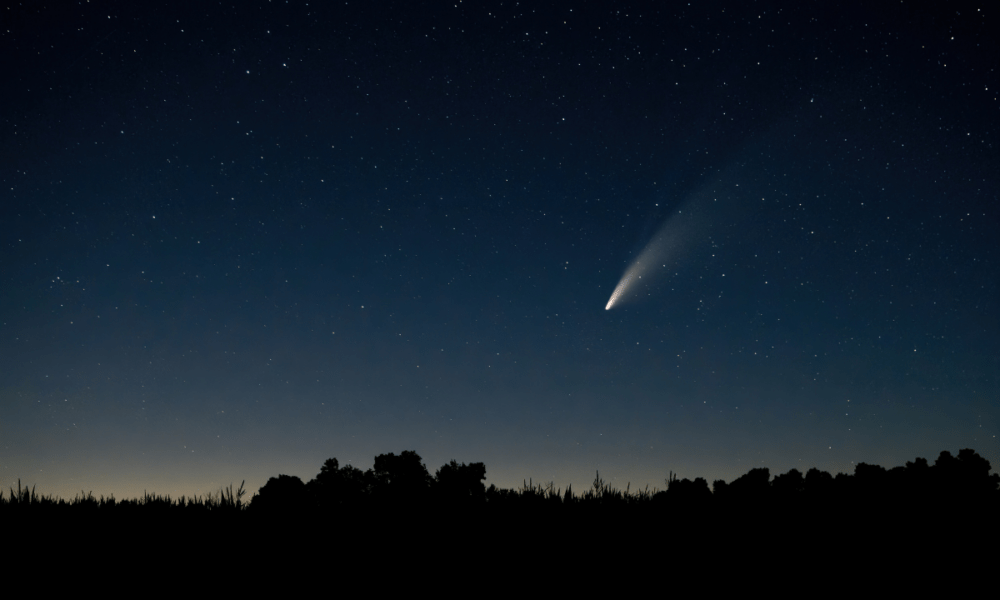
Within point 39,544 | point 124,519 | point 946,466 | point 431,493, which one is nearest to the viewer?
point 39,544

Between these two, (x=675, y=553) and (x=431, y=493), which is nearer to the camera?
(x=675, y=553)

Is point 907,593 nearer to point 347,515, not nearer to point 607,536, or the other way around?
point 607,536

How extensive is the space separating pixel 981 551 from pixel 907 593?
3.22 feet

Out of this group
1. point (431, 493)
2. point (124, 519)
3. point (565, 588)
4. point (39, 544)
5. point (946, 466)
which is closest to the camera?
point (39, 544)

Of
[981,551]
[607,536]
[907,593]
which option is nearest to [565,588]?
[607,536]

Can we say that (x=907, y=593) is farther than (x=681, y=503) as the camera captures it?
No

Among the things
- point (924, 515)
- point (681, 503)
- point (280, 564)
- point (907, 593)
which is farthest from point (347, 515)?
point (924, 515)

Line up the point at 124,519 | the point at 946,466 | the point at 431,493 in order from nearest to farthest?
1. the point at 124,519
2. the point at 431,493
3. the point at 946,466

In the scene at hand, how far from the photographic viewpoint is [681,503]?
17.6ft

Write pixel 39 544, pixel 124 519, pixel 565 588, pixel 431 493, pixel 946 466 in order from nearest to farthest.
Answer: pixel 39 544
pixel 565 588
pixel 124 519
pixel 431 493
pixel 946 466

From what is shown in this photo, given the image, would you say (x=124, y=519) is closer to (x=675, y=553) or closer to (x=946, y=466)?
(x=675, y=553)

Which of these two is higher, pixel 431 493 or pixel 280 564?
pixel 431 493

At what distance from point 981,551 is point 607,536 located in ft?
10.7

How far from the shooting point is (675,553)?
4.55m
